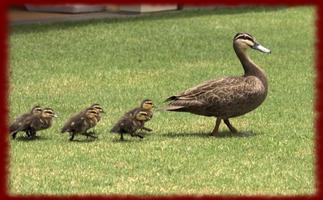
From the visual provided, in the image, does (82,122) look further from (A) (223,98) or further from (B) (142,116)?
(A) (223,98)

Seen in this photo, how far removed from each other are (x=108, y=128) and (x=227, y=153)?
170 cm

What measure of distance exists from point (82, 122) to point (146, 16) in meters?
12.2

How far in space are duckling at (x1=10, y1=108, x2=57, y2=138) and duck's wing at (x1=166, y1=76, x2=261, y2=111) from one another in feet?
3.94

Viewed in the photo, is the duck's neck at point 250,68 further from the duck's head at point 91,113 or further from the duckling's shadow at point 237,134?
the duck's head at point 91,113

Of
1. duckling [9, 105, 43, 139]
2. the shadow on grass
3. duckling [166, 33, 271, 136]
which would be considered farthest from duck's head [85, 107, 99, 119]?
the shadow on grass

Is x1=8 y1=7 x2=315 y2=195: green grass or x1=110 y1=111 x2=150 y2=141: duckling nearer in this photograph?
x1=8 y1=7 x2=315 y2=195: green grass

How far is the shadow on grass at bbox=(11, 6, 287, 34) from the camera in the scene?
1881 centimetres

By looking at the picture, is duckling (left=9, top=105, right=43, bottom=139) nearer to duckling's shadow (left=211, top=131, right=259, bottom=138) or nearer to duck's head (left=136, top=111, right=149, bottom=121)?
duck's head (left=136, top=111, right=149, bottom=121)

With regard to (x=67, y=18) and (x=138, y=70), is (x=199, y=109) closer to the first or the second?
(x=138, y=70)

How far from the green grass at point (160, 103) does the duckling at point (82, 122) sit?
144mm

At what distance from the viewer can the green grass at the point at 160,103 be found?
7.61 m

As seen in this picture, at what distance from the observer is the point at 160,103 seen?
438 inches

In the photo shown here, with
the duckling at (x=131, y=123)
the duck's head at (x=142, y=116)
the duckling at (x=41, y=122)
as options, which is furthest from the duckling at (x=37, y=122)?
the duck's head at (x=142, y=116)

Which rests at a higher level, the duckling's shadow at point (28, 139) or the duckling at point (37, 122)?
the duckling at point (37, 122)
